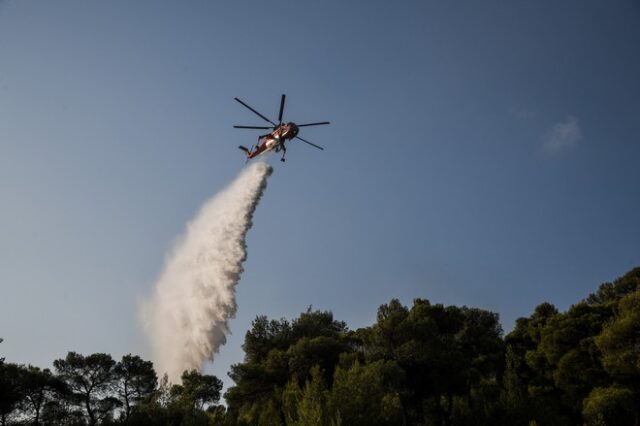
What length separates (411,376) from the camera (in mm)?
46688

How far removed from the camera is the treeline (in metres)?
36.9

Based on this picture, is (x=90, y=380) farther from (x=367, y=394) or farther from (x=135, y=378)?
(x=367, y=394)

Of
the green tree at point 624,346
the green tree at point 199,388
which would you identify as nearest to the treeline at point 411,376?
the green tree at point 624,346

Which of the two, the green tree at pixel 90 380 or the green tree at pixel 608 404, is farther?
the green tree at pixel 90 380

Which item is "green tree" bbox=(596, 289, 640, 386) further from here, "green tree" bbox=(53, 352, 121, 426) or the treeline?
"green tree" bbox=(53, 352, 121, 426)

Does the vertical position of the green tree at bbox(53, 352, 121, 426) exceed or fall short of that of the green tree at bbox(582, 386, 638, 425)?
it exceeds it

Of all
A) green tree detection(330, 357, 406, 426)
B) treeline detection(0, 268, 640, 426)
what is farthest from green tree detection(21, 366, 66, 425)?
green tree detection(330, 357, 406, 426)

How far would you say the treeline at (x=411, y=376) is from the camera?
36875 millimetres

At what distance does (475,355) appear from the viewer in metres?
56.6

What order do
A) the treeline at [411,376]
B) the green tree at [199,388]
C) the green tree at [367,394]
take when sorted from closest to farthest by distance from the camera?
the green tree at [367,394] < the treeline at [411,376] < the green tree at [199,388]

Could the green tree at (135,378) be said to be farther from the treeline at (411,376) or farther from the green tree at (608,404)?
the green tree at (608,404)

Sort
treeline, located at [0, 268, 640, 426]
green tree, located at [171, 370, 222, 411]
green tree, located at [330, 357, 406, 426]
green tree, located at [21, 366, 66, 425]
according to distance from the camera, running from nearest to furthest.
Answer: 1. green tree, located at [330, 357, 406, 426]
2. treeline, located at [0, 268, 640, 426]
3. green tree, located at [21, 366, 66, 425]
4. green tree, located at [171, 370, 222, 411]

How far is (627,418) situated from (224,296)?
1978 inches

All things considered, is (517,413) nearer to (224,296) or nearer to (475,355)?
(475,355)
